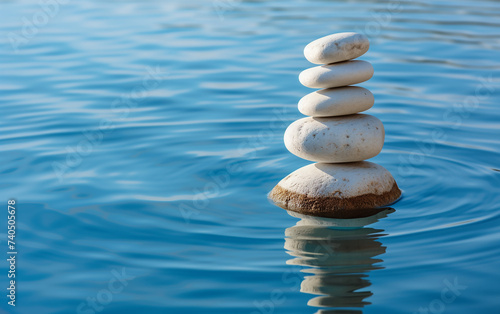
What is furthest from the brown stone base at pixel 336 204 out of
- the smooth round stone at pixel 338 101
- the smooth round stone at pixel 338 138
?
the smooth round stone at pixel 338 101

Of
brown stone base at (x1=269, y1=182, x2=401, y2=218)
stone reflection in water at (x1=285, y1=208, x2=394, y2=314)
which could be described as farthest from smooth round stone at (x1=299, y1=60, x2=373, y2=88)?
stone reflection in water at (x1=285, y1=208, x2=394, y2=314)

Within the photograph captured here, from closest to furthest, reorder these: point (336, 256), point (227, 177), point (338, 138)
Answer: point (336, 256) → point (338, 138) → point (227, 177)

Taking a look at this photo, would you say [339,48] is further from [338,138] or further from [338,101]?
[338,138]

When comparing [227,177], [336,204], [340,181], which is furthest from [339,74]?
[227,177]

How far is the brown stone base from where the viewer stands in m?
7.01

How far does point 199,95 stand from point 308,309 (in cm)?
711

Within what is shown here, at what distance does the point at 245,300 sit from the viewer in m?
5.32

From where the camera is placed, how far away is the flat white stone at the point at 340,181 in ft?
23.1

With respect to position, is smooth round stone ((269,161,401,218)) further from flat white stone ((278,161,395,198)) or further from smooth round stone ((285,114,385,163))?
smooth round stone ((285,114,385,163))

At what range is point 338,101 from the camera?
703cm

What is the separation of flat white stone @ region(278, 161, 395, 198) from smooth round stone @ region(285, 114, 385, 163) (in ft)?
0.37

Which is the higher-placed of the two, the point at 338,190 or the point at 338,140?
the point at 338,140

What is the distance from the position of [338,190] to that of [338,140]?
20.5 inches

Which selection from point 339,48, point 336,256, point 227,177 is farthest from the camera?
point 227,177
